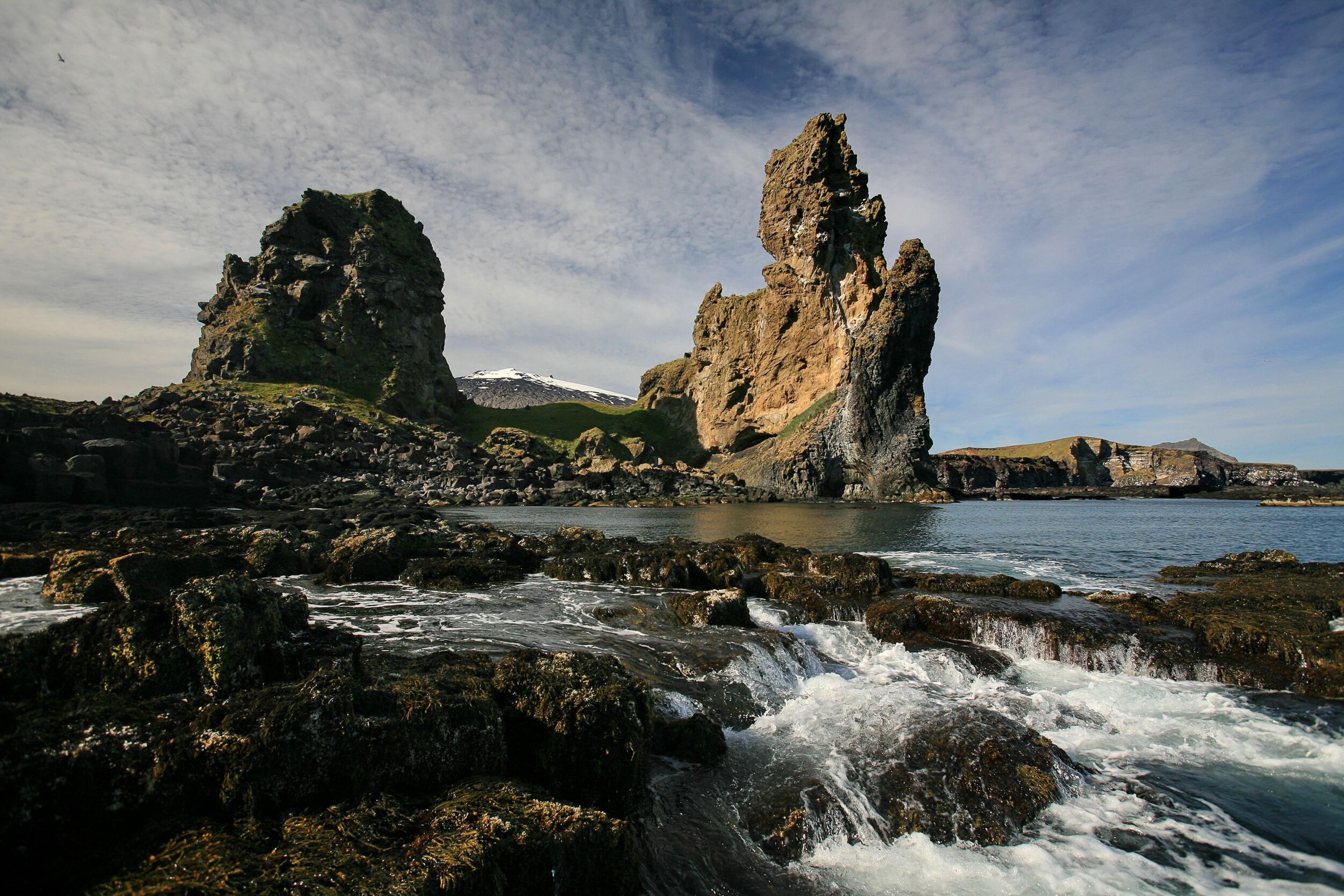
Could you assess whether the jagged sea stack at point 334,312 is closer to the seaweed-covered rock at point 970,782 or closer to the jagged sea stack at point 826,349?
the jagged sea stack at point 826,349

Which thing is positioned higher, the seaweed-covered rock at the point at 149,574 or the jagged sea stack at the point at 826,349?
the jagged sea stack at the point at 826,349

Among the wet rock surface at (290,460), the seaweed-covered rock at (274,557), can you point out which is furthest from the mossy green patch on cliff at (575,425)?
the seaweed-covered rock at (274,557)

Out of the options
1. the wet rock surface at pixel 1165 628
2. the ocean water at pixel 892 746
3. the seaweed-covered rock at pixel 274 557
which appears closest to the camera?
the ocean water at pixel 892 746

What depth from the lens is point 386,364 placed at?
11875 centimetres

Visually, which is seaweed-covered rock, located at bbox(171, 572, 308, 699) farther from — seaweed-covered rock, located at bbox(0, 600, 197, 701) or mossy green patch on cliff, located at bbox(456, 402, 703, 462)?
mossy green patch on cliff, located at bbox(456, 402, 703, 462)

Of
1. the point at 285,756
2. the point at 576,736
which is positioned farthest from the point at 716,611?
the point at 285,756

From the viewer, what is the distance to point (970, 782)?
774cm

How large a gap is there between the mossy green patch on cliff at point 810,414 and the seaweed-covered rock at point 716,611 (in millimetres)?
92064

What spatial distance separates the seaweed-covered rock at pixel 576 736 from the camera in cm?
671

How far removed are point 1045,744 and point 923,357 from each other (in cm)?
9682

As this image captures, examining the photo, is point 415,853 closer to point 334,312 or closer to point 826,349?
point 826,349

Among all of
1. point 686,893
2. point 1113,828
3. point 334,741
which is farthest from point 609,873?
point 1113,828

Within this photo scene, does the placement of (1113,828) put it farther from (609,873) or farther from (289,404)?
(289,404)

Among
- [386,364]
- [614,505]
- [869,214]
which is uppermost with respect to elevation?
[869,214]
